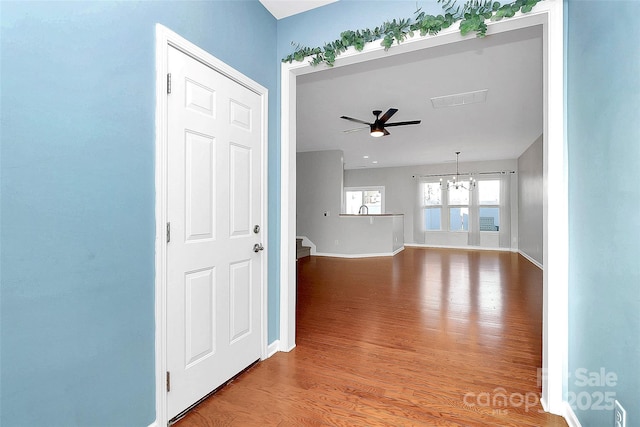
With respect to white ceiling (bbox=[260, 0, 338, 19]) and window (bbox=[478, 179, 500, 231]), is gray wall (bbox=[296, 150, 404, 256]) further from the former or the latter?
white ceiling (bbox=[260, 0, 338, 19])

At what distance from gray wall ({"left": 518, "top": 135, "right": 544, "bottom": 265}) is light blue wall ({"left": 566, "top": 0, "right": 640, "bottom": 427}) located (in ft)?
16.7

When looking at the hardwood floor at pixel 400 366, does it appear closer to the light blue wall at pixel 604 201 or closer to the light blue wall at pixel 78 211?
the light blue wall at pixel 604 201

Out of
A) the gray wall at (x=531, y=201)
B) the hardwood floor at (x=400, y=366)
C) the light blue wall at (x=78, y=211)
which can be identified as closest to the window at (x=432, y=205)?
the gray wall at (x=531, y=201)

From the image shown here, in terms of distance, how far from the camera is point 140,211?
1479 millimetres

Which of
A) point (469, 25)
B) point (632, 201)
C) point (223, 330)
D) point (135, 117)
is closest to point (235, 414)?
point (223, 330)

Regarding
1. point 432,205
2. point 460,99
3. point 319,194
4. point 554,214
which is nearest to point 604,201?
point 554,214

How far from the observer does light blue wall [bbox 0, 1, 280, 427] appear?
3.48 ft

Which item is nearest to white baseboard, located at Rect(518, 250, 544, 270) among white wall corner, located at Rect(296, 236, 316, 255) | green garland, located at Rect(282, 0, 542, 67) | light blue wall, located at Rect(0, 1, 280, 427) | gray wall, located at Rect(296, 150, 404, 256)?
gray wall, located at Rect(296, 150, 404, 256)

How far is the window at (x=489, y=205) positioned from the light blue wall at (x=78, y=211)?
9.73 m

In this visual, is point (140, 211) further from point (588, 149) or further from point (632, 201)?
point (588, 149)

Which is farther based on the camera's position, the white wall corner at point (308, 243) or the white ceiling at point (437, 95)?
the white wall corner at point (308, 243)

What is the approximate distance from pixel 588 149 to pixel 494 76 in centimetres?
262

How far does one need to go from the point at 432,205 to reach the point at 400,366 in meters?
8.54

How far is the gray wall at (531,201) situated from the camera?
253 inches
